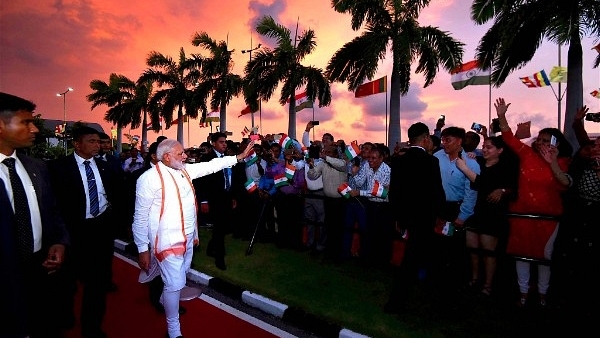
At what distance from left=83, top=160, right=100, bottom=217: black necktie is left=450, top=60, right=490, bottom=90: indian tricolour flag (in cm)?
2127

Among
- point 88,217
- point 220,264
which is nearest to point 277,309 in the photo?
point 220,264

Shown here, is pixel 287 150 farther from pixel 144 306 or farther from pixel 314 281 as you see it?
pixel 144 306

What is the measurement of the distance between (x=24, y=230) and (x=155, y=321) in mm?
2635

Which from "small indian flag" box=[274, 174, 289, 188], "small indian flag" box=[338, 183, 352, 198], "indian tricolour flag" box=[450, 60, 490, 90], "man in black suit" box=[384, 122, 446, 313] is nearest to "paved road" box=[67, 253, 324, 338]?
"man in black suit" box=[384, 122, 446, 313]

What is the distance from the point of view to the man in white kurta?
3.78 meters

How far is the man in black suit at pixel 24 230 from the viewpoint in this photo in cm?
226

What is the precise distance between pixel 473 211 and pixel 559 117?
31.9m

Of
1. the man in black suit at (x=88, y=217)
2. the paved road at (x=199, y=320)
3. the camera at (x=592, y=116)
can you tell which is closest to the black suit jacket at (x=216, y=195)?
the paved road at (x=199, y=320)

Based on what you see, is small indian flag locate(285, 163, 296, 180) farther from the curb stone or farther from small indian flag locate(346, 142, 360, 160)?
the curb stone

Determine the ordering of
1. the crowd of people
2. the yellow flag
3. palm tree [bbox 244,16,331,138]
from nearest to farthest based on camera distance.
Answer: the crowd of people → the yellow flag → palm tree [bbox 244,16,331,138]

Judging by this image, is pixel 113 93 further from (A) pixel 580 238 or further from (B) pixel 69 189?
(A) pixel 580 238

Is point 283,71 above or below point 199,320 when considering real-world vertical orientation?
above

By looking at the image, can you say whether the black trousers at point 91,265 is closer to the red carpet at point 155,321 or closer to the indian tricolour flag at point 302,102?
the red carpet at point 155,321

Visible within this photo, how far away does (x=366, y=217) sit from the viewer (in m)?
6.66
